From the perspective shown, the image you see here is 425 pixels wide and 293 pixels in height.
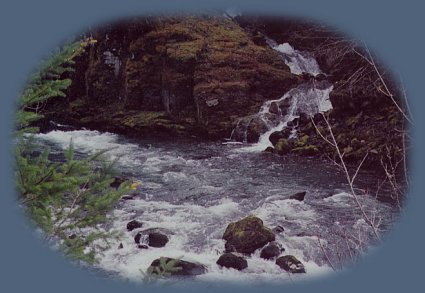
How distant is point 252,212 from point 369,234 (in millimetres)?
2705

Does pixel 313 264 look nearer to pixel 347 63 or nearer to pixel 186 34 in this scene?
pixel 347 63

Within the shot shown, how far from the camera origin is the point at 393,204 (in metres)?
11.0

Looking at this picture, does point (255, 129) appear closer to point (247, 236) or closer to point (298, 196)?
point (298, 196)

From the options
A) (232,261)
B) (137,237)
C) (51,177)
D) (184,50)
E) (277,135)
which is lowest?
(277,135)

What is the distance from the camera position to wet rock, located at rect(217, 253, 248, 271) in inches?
332

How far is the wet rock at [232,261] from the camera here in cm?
844

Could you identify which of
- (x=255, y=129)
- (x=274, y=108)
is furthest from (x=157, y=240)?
(x=274, y=108)

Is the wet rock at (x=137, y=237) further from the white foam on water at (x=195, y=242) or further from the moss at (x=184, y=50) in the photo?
the moss at (x=184, y=50)

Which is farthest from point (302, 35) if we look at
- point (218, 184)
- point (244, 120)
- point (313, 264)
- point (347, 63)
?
point (313, 264)

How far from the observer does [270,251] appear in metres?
8.82

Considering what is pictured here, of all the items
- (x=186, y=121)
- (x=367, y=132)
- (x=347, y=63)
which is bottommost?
Answer: (x=186, y=121)

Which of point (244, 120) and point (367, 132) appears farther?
point (244, 120)

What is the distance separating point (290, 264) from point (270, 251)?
1.63ft

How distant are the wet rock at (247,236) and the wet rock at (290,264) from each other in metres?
0.57
